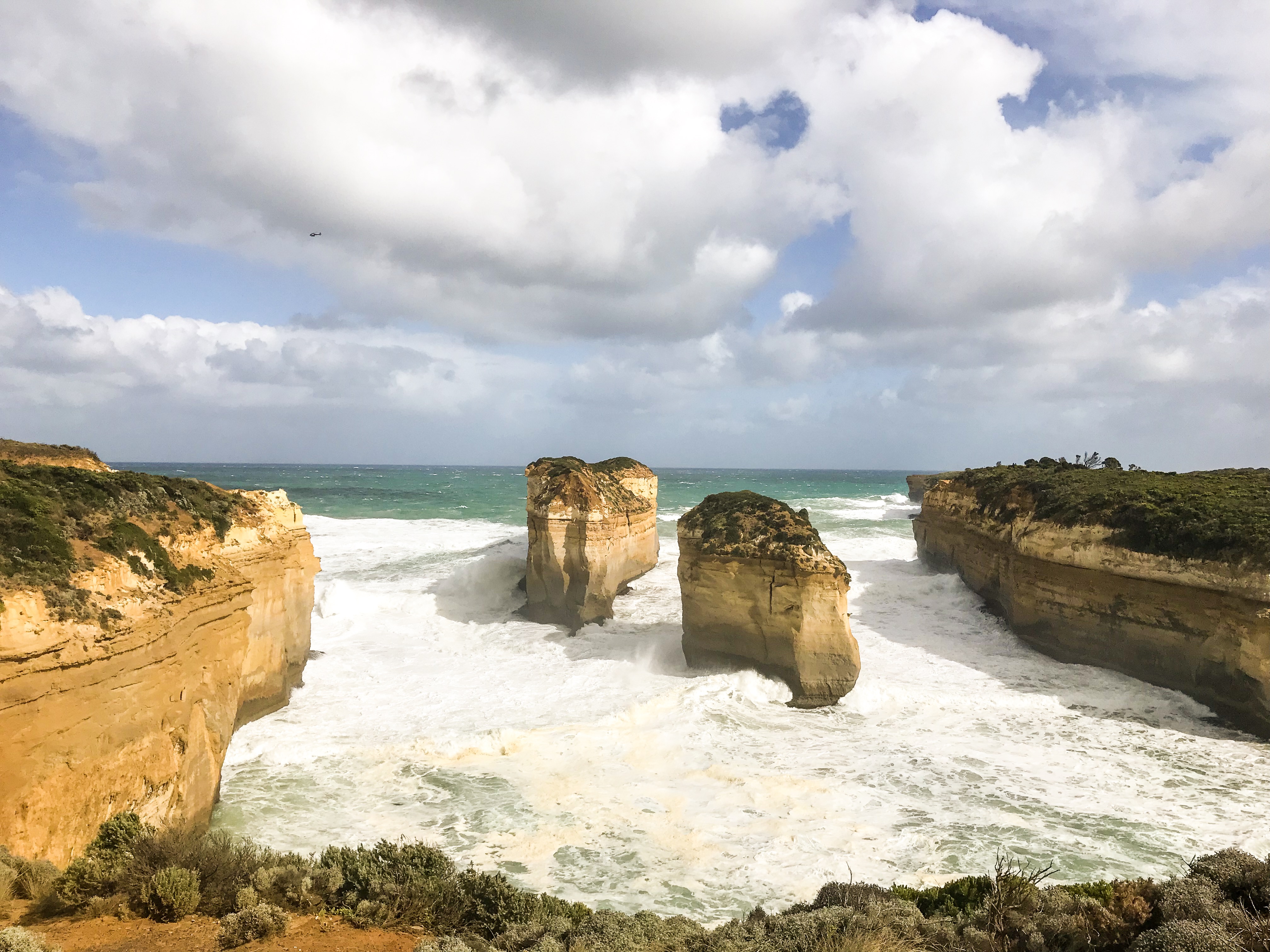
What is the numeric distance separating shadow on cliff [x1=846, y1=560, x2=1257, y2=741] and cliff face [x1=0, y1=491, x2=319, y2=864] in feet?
43.8

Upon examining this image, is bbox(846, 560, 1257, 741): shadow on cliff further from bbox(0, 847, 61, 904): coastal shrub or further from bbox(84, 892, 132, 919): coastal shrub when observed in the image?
bbox(0, 847, 61, 904): coastal shrub

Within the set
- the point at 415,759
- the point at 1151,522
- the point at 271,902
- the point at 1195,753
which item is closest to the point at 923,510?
the point at 1151,522

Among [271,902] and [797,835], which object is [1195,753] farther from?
[271,902]

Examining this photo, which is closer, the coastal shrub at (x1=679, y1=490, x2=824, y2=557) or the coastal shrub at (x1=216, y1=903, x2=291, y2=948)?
the coastal shrub at (x1=216, y1=903, x2=291, y2=948)

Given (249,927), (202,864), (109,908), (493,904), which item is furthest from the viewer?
(202,864)

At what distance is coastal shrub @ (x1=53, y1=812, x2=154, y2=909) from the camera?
18.8 ft

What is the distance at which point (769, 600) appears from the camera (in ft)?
46.3

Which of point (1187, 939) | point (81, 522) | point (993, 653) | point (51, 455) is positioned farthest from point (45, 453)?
point (993, 653)

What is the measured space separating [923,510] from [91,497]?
25.6m

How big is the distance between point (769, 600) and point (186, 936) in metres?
10.9

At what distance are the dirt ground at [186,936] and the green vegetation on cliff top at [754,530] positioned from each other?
389 inches

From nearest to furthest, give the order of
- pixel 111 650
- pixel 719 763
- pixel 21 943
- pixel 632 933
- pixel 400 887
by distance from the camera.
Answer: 1. pixel 21 943
2. pixel 632 933
3. pixel 400 887
4. pixel 111 650
5. pixel 719 763

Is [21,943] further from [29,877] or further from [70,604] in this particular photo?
[70,604]

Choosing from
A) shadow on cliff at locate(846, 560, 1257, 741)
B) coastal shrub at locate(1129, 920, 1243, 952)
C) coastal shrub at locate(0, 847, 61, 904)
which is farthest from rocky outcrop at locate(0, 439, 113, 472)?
shadow on cliff at locate(846, 560, 1257, 741)
